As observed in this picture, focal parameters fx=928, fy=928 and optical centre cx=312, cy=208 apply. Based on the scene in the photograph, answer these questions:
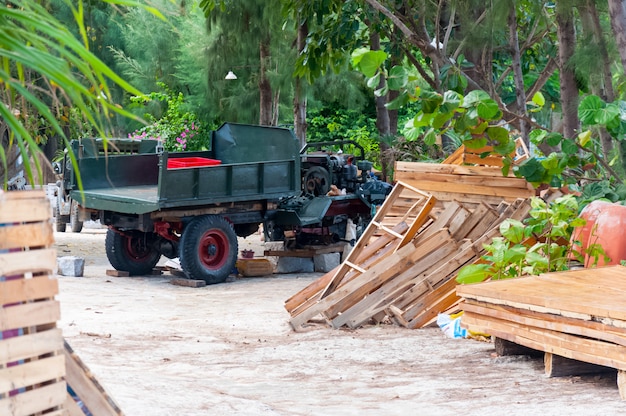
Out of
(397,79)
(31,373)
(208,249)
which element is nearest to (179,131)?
(208,249)

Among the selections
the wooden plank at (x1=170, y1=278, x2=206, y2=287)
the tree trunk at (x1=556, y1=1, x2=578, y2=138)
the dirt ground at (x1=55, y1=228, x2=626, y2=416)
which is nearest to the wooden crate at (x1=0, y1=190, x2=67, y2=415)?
the dirt ground at (x1=55, y1=228, x2=626, y2=416)

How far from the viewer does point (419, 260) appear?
991 cm

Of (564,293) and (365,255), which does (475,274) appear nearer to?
(365,255)

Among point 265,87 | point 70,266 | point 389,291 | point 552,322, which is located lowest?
point 70,266

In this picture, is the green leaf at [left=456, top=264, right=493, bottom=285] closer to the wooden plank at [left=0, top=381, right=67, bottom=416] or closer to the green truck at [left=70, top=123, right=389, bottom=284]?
Result: the green truck at [left=70, top=123, right=389, bottom=284]

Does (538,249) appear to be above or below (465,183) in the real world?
below

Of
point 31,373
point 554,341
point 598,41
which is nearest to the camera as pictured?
point 31,373

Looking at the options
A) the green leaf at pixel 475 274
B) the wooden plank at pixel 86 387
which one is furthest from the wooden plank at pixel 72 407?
the green leaf at pixel 475 274

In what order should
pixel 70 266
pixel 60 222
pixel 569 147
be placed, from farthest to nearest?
pixel 60 222
pixel 70 266
pixel 569 147

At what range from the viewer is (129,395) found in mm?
6266

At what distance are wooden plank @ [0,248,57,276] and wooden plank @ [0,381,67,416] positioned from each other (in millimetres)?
428

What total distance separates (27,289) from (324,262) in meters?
11.6

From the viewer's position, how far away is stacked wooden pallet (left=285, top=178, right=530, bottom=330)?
9.72 meters

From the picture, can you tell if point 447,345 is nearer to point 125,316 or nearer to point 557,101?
point 125,316
